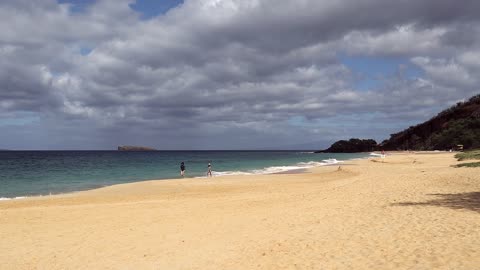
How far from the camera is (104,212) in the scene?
633 inches

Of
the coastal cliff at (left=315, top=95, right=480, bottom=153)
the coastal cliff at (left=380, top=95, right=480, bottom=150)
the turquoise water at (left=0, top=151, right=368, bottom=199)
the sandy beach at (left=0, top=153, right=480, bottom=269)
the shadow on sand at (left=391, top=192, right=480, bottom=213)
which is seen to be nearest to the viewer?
the sandy beach at (left=0, top=153, right=480, bottom=269)

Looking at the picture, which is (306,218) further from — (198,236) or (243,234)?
(198,236)

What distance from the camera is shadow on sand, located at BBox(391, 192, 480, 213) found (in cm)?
1239

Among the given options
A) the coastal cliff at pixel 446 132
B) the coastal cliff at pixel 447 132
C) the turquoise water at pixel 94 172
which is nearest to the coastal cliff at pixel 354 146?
the coastal cliff at pixel 446 132

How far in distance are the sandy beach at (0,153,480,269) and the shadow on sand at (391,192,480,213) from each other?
30 millimetres

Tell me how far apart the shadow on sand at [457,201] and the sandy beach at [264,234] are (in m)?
0.03

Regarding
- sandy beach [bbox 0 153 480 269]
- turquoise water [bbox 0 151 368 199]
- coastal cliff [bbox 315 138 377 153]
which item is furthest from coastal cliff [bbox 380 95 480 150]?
sandy beach [bbox 0 153 480 269]

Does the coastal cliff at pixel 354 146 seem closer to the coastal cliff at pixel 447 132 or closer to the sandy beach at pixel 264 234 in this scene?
the coastal cliff at pixel 447 132

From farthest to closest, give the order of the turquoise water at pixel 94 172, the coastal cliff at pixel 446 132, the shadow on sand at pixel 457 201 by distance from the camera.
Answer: the coastal cliff at pixel 446 132
the turquoise water at pixel 94 172
the shadow on sand at pixel 457 201

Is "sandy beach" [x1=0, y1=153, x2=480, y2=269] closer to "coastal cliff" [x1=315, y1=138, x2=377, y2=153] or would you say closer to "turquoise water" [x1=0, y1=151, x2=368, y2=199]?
"turquoise water" [x1=0, y1=151, x2=368, y2=199]

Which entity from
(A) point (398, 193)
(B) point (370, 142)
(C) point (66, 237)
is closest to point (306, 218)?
(A) point (398, 193)

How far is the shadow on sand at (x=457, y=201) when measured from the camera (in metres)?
12.4

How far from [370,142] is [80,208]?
14689cm

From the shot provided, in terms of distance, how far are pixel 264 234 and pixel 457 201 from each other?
7.23 m
